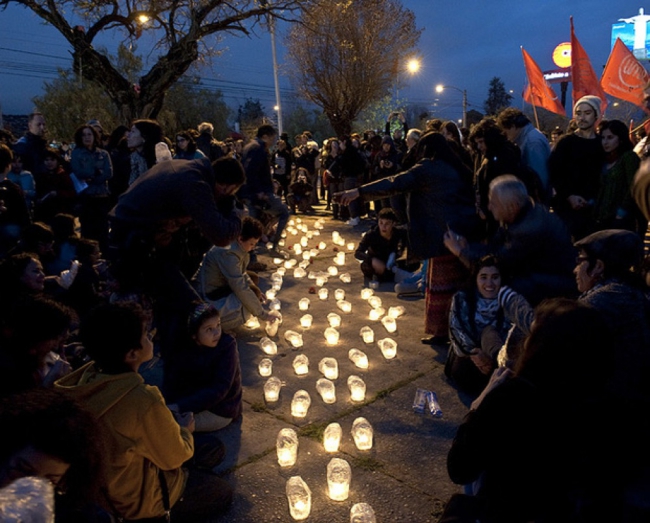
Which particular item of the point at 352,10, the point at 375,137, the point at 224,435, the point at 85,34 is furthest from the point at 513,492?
the point at 352,10

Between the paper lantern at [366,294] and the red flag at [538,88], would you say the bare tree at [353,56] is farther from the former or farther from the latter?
the paper lantern at [366,294]

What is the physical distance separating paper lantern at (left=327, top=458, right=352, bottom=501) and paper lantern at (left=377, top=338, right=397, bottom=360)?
169 cm

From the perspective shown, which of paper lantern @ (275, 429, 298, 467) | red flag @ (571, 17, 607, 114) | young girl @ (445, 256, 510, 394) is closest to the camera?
paper lantern @ (275, 429, 298, 467)

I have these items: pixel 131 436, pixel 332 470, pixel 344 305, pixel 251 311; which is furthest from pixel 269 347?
pixel 131 436

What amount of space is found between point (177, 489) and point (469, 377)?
2.24m

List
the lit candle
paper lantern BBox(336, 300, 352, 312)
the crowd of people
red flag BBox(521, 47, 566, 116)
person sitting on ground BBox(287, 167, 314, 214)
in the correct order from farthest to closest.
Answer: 1. person sitting on ground BBox(287, 167, 314, 214)
2. red flag BBox(521, 47, 566, 116)
3. paper lantern BBox(336, 300, 352, 312)
4. the lit candle
5. the crowd of people

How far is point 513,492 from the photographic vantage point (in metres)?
1.82

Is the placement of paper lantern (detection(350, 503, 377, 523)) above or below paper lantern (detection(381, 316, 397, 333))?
below

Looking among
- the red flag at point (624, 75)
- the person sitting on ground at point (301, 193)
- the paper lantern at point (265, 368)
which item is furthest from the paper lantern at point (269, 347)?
the red flag at point (624, 75)

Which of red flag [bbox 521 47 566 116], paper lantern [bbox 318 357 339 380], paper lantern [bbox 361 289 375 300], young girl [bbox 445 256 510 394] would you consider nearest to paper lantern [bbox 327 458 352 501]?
paper lantern [bbox 318 357 339 380]

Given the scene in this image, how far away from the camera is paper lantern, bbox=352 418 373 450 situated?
3268mm

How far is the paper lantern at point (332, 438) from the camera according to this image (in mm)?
3236

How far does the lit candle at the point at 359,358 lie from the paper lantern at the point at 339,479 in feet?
4.81

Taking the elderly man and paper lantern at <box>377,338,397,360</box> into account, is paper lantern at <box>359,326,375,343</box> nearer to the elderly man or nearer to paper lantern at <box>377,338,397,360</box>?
paper lantern at <box>377,338,397,360</box>
